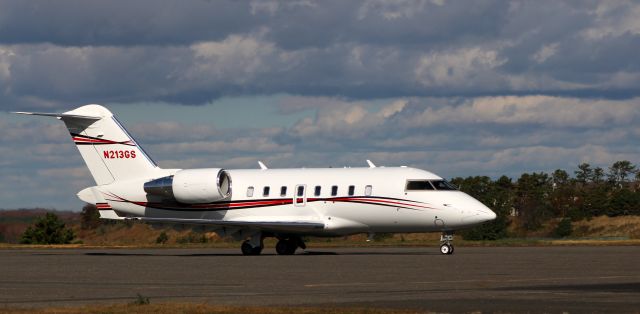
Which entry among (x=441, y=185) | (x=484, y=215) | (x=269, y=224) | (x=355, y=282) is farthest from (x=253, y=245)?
(x=355, y=282)

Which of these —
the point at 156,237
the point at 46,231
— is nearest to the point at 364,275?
the point at 46,231

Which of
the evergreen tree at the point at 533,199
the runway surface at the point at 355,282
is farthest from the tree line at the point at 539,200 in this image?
the runway surface at the point at 355,282

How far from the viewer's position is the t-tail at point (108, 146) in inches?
1911

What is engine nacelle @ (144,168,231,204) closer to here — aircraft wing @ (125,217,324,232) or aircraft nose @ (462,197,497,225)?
aircraft wing @ (125,217,324,232)

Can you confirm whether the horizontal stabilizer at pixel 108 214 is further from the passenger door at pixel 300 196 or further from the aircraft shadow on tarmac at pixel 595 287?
the aircraft shadow on tarmac at pixel 595 287

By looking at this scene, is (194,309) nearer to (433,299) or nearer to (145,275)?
(433,299)

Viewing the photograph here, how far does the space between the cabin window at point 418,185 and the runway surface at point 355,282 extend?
4970mm

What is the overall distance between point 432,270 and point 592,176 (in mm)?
88920

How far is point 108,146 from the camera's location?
160ft

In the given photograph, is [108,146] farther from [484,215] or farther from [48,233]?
[48,233]

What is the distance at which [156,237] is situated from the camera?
77125 mm

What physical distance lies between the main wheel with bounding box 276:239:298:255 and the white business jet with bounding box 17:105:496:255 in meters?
0.04

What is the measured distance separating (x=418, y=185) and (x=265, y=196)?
659cm

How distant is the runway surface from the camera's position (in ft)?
68.0
